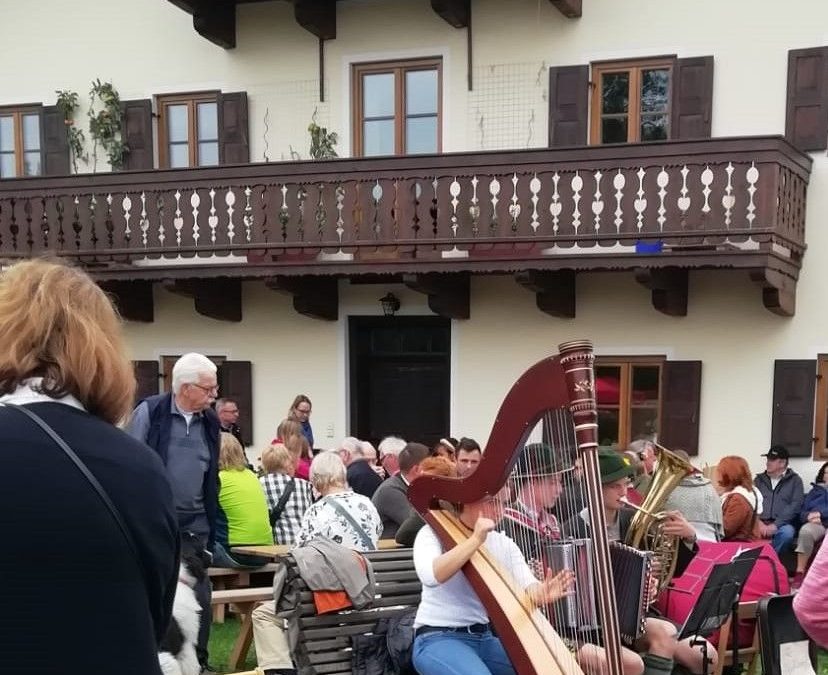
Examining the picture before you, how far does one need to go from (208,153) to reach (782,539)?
9.04 metres

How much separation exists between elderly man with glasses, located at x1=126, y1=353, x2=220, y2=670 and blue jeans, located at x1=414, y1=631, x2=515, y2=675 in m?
1.33

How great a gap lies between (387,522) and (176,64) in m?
8.88

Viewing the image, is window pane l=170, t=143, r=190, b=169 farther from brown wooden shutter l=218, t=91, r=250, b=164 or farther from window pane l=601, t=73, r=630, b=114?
window pane l=601, t=73, r=630, b=114

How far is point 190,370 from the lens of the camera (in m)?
4.39

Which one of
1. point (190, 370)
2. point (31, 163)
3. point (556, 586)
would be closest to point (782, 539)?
point (556, 586)

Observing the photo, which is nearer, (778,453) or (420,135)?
(778,453)

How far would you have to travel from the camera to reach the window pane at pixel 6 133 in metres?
12.9

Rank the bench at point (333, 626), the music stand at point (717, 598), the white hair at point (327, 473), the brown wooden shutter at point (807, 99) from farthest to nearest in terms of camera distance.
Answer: the brown wooden shutter at point (807, 99) → the white hair at point (327, 473) → the bench at point (333, 626) → the music stand at point (717, 598)

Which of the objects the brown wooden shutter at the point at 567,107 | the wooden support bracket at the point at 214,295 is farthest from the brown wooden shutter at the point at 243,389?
the brown wooden shutter at the point at 567,107

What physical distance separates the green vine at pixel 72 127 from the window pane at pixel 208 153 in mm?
1749

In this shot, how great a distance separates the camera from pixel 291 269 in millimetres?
10625

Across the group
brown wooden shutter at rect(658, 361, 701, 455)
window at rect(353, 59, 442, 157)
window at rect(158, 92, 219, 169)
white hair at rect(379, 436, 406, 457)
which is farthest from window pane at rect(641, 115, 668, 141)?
window at rect(158, 92, 219, 169)

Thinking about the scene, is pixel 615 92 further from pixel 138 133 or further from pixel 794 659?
pixel 794 659

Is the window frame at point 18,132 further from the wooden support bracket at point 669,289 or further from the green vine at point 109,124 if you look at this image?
the wooden support bracket at point 669,289
